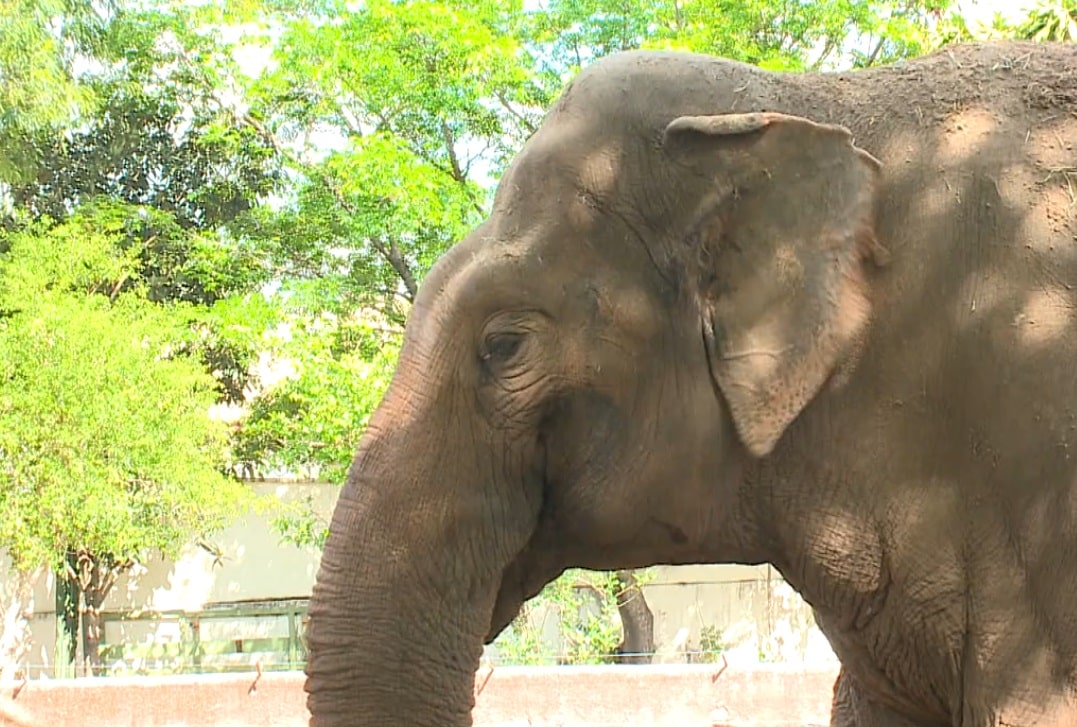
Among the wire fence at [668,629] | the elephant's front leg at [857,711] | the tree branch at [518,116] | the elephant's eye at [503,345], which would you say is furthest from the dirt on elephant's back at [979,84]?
the wire fence at [668,629]

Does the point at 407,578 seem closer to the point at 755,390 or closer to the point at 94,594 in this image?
the point at 755,390

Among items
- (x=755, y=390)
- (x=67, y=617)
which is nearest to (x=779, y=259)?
(x=755, y=390)

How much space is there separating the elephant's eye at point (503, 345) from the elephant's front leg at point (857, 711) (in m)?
1.22

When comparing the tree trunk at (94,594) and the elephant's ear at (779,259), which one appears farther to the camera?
the tree trunk at (94,594)

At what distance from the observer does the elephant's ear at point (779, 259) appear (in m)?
2.67

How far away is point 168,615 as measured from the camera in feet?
78.4

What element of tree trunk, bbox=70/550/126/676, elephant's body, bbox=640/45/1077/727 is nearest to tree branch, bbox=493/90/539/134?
tree trunk, bbox=70/550/126/676

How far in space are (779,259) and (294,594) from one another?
75.8 feet

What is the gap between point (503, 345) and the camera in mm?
2783

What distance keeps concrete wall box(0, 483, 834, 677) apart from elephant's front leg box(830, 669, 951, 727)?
56.7 feet

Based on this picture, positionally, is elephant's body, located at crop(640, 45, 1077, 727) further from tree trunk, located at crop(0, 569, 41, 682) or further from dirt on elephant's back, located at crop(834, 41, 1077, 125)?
tree trunk, located at crop(0, 569, 41, 682)

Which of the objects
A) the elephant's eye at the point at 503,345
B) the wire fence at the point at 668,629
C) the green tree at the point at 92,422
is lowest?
the wire fence at the point at 668,629

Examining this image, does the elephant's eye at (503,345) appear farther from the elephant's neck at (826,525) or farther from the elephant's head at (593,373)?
the elephant's neck at (826,525)

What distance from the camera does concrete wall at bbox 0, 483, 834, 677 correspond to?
22.1m
